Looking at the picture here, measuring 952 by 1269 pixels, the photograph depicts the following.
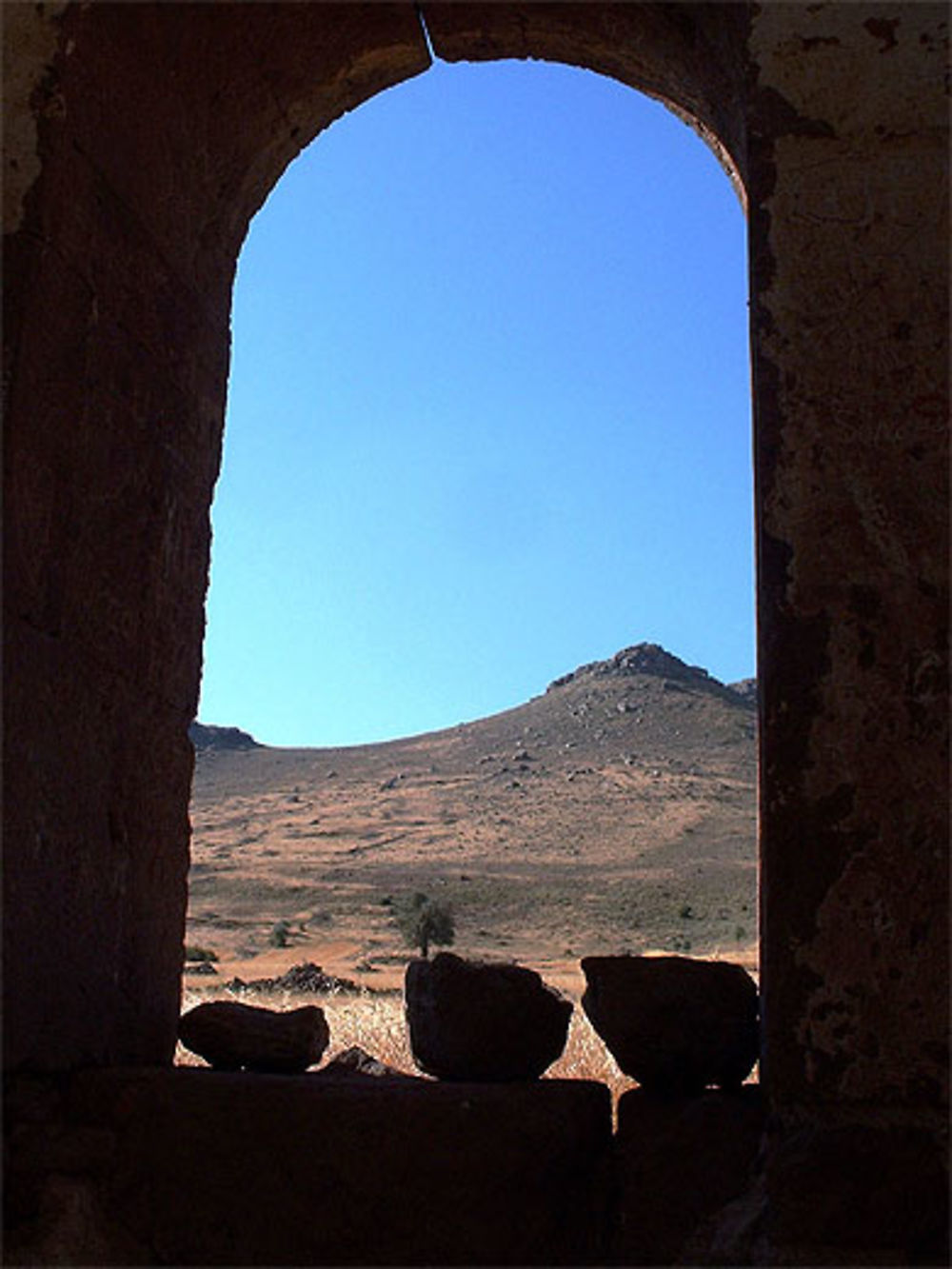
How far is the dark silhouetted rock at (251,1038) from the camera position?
3.32 m

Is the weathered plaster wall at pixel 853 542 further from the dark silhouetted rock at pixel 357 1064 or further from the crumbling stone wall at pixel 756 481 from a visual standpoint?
the dark silhouetted rock at pixel 357 1064

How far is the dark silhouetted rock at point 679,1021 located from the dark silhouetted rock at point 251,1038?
0.80 meters

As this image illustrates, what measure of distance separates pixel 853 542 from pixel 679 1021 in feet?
3.49

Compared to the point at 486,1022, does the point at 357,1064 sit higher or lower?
lower

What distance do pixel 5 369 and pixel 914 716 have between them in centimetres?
191

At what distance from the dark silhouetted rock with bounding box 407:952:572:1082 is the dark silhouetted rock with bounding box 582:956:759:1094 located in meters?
0.19

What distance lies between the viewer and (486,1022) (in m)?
3.10

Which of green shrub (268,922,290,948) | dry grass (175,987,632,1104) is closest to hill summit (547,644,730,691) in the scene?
green shrub (268,922,290,948)

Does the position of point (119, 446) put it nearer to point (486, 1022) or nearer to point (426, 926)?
point (486, 1022)

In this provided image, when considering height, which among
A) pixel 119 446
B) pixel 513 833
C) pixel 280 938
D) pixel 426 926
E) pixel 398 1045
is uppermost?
pixel 119 446

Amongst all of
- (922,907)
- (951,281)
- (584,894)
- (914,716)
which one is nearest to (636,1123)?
(922,907)

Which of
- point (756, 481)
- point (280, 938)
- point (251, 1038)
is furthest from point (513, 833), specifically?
point (756, 481)

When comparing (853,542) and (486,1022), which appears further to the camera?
(486,1022)

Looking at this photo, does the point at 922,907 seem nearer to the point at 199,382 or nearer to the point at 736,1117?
the point at 736,1117
